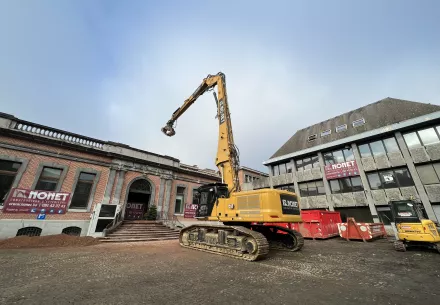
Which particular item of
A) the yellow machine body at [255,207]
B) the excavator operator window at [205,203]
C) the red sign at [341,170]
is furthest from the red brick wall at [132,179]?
the red sign at [341,170]

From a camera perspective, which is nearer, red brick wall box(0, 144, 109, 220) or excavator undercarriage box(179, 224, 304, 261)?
excavator undercarriage box(179, 224, 304, 261)

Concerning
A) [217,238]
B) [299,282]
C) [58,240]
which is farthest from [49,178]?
[299,282]

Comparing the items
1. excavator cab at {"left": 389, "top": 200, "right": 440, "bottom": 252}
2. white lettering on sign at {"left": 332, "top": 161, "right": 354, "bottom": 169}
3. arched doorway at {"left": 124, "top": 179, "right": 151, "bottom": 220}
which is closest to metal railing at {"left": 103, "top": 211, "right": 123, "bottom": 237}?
arched doorway at {"left": 124, "top": 179, "right": 151, "bottom": 220}

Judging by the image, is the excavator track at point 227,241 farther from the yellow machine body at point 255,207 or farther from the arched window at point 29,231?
the arched window at point 29,231

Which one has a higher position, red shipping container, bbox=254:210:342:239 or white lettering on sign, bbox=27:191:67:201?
white lettering on sign, bbox=27:191:67:201

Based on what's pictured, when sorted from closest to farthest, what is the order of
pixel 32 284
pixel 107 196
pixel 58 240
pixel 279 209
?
1. pixel 32 284
2. pixel 279 209
3. pixel 58 240
4. pixel 107 196

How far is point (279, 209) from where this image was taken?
277 inches

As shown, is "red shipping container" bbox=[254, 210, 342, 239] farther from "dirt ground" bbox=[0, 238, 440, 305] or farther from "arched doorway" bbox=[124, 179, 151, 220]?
"arched doorway" bbox=[124, 179, 151, 220]

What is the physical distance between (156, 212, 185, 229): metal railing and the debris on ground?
5.91 metres

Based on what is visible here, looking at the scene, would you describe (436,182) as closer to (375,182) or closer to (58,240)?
(375,182)

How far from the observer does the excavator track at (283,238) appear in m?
8.43

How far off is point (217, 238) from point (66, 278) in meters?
5.16

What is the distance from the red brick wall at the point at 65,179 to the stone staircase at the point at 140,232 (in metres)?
2.72

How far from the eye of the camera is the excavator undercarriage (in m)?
6.52
